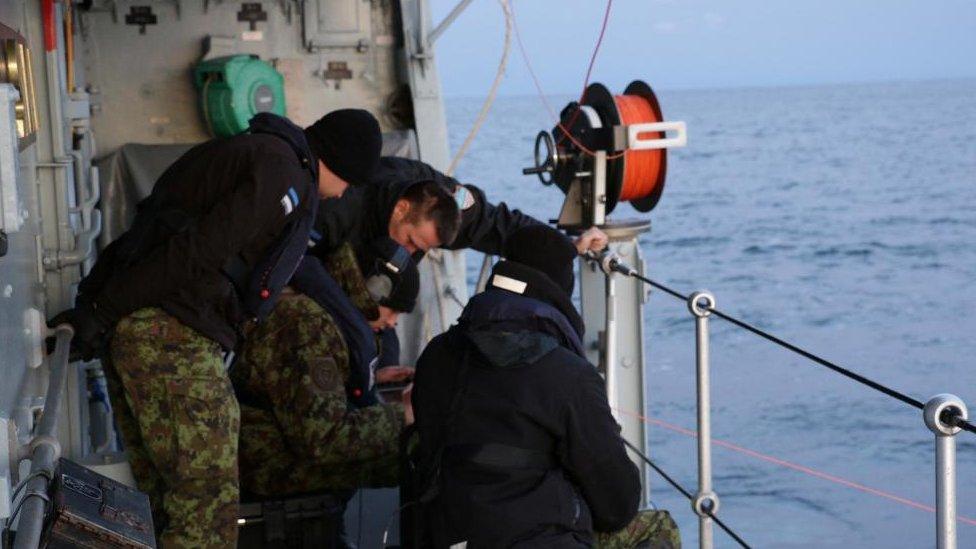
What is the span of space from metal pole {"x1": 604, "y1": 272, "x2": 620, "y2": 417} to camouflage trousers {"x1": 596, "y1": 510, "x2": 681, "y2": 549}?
1355 mm

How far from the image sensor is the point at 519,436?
10.4ft

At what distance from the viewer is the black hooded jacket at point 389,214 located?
4.76 meters

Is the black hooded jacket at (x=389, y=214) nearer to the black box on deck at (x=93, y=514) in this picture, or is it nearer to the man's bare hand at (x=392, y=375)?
the man's bare hand at (x=392, y=375)

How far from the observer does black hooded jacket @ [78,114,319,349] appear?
3.54m

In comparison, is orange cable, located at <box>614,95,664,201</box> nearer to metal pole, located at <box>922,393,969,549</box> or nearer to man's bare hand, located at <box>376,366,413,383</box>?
man's bare hand, located at <box>376,366,413,383</box>

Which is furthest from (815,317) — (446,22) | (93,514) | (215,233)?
(93,514)

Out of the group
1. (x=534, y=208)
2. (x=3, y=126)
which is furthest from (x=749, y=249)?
(x=3, y=126)

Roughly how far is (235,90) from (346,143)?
3.01m

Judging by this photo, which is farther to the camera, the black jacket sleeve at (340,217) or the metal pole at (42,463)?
the black jacket sleeve at (340,217)

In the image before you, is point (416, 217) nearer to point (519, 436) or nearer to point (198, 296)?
point (198, 296)

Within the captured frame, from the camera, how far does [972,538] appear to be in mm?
16812

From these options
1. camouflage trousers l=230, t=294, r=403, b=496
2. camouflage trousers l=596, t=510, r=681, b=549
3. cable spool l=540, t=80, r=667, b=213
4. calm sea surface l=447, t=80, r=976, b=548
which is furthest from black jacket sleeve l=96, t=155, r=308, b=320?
calm sea surface l=447, t=80, r=976, b=548

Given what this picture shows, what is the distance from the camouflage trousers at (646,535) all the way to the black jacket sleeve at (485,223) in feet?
5.74

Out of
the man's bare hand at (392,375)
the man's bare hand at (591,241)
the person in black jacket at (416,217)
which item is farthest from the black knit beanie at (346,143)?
the man's bare hand at (591,241)
